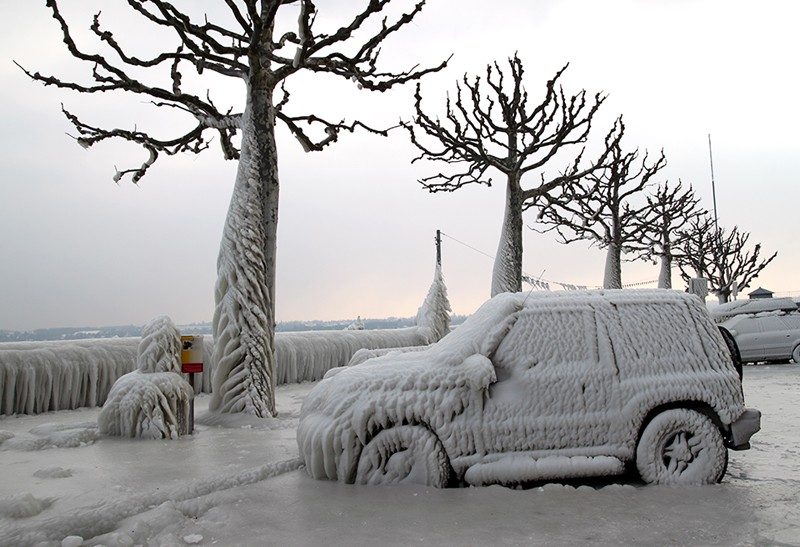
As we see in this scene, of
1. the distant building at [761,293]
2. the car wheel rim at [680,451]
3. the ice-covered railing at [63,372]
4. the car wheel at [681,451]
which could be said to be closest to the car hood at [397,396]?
the car wheel at [681,451]

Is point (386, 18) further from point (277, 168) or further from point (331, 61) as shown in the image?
point (277, 168)

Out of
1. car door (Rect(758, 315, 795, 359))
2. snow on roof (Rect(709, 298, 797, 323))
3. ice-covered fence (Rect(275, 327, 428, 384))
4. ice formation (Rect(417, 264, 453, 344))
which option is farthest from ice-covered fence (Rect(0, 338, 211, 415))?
snow on roof (Rect(709, 298, 797, 323))

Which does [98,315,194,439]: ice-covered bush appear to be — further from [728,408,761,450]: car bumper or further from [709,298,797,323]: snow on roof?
[709,298,797,323]: snow on roof

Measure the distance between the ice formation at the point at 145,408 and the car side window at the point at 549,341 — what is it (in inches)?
167

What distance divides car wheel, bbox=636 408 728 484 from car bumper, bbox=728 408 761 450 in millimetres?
113

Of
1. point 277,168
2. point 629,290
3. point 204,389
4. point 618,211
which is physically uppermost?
point 618,211

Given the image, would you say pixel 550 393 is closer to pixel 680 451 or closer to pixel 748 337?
pixel 680 451

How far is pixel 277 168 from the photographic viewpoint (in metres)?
8.91

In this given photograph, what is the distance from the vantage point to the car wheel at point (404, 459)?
4.22 m

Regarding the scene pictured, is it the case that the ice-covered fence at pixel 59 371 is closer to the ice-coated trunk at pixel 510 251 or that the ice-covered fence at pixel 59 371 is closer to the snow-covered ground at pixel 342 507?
the snow-covered ground at pixel 342 507

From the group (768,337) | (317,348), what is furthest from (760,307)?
(317,348)

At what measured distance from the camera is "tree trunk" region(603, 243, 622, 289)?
20922 mm

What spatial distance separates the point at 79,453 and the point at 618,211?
20.5 meters

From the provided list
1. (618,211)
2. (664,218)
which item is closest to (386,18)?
(618,211)
